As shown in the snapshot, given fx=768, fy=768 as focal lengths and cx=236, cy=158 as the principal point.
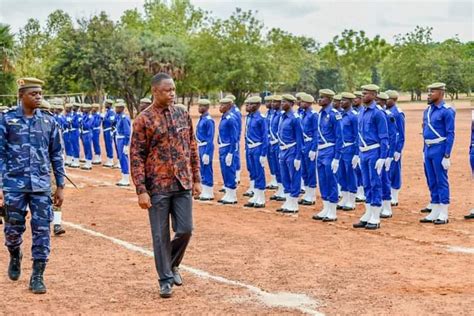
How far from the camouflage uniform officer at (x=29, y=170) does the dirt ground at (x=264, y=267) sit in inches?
23.9

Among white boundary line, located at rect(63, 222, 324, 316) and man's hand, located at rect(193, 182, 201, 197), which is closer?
white boundary line, located at rect(63, 222, 324, 316)

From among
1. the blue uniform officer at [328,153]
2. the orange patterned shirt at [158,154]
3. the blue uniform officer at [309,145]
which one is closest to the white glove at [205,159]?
the blue uniform officer at [309,145]

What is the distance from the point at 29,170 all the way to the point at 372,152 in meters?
5.76

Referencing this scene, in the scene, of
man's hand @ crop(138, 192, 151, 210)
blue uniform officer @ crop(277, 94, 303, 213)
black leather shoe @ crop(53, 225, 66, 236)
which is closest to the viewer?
man's hand @ crop(138, 192, 151, 210)

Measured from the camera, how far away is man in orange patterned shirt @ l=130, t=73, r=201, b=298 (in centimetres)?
742

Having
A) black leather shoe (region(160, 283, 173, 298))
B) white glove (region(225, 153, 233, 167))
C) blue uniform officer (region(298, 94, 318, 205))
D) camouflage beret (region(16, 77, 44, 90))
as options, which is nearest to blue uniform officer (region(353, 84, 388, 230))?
blue uniform officer (region(298, 94, 318, 205))

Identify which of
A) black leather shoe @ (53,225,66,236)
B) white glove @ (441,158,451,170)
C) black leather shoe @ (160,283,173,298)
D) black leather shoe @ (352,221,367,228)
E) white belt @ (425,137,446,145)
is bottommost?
black leather shoe @ (352,221,367,228)

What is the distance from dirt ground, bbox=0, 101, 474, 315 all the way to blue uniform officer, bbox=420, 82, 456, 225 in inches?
15.9

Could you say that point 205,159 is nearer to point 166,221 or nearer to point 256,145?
point 256,145

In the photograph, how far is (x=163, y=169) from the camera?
743 centimetres

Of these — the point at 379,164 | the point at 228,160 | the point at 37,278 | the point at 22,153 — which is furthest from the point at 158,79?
the point at 228,160

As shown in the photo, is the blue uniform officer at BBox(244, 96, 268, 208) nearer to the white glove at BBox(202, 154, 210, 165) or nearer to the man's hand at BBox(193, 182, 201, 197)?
the white glove at BBox(202, 154, 210, 165)

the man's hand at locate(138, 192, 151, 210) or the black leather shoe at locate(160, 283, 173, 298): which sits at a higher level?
the man's hand at locate(138, 192, 151, 210)

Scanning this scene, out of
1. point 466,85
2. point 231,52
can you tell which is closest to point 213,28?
point 231,52
